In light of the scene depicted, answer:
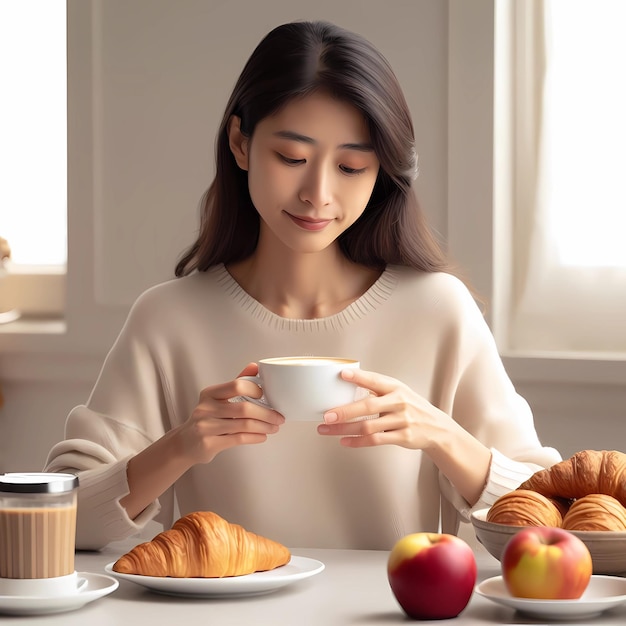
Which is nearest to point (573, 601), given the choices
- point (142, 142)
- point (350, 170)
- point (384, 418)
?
point (384, 418)

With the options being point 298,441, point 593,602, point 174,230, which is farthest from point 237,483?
point 174,230

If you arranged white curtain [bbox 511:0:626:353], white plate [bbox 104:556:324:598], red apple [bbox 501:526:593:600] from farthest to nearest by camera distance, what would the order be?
white curtain [bbox 511:0:626:353] < white plate [bbox 104:556:324:598] < red apple [bbox 501:526:593:600]

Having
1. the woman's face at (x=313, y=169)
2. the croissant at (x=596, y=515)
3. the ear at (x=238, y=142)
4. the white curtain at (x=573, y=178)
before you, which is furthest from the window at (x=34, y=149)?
the croissant at (x=596, y=515)

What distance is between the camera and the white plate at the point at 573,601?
3.63ft

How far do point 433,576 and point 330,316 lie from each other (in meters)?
0.78

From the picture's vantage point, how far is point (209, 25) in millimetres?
2918

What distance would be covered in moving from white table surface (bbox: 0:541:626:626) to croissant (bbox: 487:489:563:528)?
0.35 feet

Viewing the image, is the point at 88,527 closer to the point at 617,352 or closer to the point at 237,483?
the point at 237,483

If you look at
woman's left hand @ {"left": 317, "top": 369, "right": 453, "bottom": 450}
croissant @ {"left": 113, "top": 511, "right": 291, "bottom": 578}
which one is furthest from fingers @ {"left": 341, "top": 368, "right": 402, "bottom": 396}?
croissant @ {"left": 113, "top": 511, "right": 291, "bottom": 578}

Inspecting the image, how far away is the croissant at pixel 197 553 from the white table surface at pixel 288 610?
0.03m

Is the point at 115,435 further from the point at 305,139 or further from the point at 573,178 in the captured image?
the point at 573,178

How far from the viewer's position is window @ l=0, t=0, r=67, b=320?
3.25m

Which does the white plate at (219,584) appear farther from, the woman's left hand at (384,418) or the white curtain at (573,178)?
the white curtain at (573,178)

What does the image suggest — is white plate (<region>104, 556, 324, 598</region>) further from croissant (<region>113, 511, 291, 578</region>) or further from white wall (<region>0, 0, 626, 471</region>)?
white wall (<region>0, 0, 626, 471</region>)
